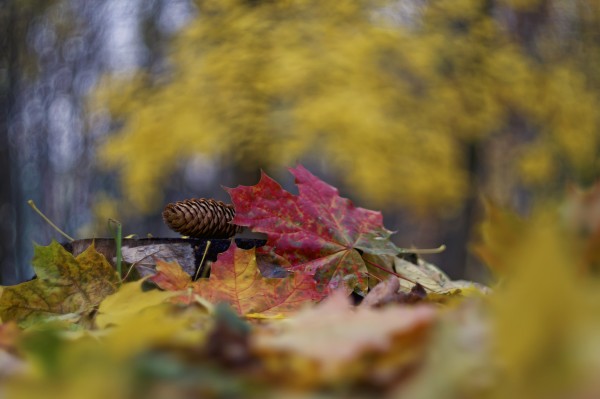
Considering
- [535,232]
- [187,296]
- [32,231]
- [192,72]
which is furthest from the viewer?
[32,231]

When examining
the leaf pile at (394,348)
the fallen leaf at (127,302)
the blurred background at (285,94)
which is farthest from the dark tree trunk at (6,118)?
the leaf pile at (394,348)

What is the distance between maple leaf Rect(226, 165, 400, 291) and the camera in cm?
103

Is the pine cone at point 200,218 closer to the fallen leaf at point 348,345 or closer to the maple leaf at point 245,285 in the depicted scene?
the maple leaf at point 245,285

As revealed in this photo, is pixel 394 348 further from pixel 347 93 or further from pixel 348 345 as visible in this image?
pixel 347 93

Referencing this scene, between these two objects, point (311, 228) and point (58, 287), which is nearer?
point (58, 287)

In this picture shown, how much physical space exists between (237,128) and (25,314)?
19.1 feet

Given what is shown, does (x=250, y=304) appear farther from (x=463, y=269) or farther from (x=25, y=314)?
(x=463, y=269)

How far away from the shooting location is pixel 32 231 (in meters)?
7.76

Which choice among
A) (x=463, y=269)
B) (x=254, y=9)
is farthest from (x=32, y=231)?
(x=463, y=269)

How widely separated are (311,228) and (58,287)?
38cm

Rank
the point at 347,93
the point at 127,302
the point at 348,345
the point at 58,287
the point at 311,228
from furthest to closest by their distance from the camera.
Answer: the point at 347,93
the point at 311,228
the point at 58,287
the point at 127,302
the point at 348,345

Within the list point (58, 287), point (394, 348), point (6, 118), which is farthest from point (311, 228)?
point (6, 118)

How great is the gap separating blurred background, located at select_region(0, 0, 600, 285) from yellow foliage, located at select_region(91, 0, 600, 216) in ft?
0.06

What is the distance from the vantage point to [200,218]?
3.61 feet
